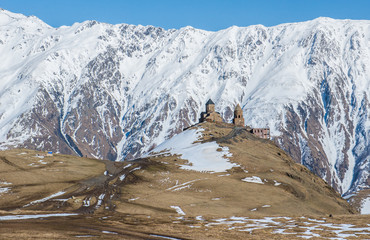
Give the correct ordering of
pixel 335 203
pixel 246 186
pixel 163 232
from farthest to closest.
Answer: pixel 335 203, pixel 246 186, pixel 163 232

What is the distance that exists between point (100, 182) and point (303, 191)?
5549cm

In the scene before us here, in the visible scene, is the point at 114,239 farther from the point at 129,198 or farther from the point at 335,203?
the point at 335,203

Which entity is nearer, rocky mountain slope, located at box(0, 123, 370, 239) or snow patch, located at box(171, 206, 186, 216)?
rocky mountain slope, located at box(0, 123, 370, 239)

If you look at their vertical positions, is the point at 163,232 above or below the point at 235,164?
below

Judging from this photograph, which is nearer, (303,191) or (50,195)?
(50,195)

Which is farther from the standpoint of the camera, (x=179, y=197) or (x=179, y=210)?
(x=179, y=197)

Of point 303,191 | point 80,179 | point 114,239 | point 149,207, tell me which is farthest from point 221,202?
point 114,239

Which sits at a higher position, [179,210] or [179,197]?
[179,197]

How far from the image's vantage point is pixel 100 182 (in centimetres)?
12575

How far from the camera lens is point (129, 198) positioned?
105875 millimetres

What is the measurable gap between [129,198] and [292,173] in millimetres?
61192

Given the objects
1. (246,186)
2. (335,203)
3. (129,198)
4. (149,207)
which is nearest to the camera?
(149,207)

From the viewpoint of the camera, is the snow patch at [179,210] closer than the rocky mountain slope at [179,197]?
No

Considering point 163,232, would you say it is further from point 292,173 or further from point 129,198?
point 292,173
